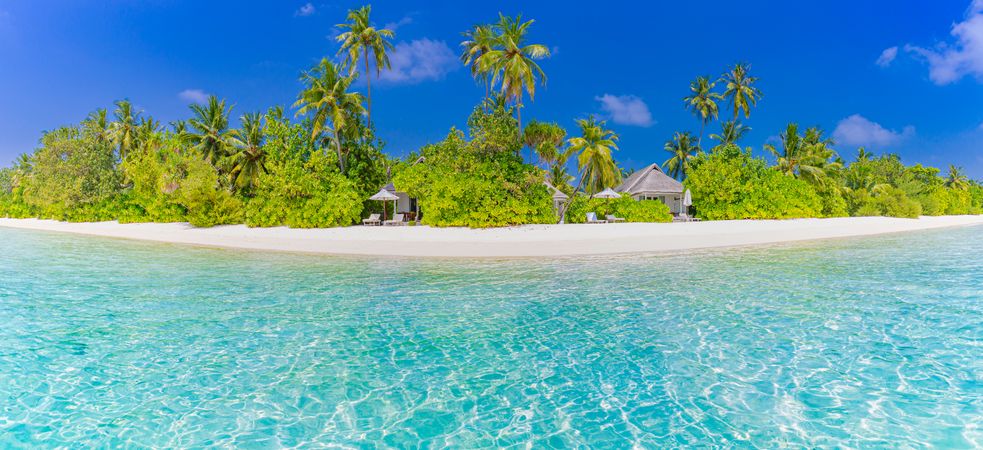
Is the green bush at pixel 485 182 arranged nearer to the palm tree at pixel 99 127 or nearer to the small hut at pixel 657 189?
the small hut at pixel 657 189

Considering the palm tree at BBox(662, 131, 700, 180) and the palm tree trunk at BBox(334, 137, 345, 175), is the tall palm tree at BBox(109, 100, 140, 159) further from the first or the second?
the palm tree at BBox(662, 131, 700, 180)

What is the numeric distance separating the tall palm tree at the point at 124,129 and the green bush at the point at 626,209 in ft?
141

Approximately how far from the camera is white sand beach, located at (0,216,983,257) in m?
17.9

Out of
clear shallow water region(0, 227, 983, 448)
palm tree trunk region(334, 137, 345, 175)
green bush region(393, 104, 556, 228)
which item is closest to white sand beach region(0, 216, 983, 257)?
green bush region(393, 104, 556, 228)

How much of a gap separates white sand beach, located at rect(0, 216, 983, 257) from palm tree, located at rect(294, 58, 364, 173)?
239 inches

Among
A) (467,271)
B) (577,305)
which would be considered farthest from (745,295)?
(467,271)

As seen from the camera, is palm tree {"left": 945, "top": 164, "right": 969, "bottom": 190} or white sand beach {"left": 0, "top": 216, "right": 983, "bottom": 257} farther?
palm tree {"left": 945, "top": 164, "right": 969, "bottom": 190}

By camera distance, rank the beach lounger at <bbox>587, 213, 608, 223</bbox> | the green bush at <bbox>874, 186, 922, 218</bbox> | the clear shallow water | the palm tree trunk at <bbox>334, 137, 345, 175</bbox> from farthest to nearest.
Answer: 1. the green bush at <bbox>874, 186, 922, 218</bbox>
2. the palm tree trunk at <bbox>334, 137, 345, 175</bbox>
3. the beach lounger at <bbox>587, 213, 608, 223</bbox>
4. the clear shallow water

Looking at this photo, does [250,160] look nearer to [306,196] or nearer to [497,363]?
Result: [306,196]

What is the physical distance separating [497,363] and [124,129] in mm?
54899

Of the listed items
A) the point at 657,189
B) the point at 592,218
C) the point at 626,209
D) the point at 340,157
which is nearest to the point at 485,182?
the point at 592,218

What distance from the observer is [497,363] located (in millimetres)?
5566

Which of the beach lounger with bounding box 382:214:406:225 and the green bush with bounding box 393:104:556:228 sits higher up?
the green bush with bounding box 393:104:556:228

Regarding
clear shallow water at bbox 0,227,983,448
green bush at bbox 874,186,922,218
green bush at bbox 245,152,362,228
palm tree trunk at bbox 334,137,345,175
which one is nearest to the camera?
clear shallow water at bbox 0,227,983,448
